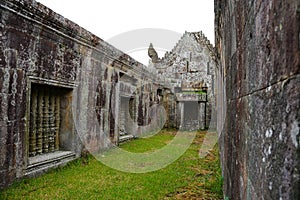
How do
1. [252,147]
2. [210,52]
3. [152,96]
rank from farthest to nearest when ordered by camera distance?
[210,52], [152,96], [252,147]

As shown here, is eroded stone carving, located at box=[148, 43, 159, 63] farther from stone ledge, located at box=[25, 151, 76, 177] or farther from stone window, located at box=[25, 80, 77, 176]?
stone ledge, located at box=[25, 151, 76, 177]

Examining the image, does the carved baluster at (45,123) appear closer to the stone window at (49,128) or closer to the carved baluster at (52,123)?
the stone window at (49,128)

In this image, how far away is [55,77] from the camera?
5.37 meters

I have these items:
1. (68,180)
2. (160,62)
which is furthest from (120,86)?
(160,62)

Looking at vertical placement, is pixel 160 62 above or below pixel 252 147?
above

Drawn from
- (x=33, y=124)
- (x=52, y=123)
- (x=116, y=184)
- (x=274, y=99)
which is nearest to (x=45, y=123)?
(x=52, y=123)

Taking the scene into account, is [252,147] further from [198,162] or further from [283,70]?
[198,162]

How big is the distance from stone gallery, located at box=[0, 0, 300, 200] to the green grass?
1.05 feet

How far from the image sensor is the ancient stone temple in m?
16.5

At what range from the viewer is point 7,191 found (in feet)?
12.9

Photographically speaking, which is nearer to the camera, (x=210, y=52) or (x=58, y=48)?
(x=58, y=48)

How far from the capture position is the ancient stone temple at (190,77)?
16531mm

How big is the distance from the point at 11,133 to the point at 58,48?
2.05 metres

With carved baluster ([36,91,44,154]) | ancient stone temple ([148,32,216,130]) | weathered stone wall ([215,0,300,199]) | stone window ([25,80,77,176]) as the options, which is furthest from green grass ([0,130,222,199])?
ancient stone temple ([148,32,216,130])
